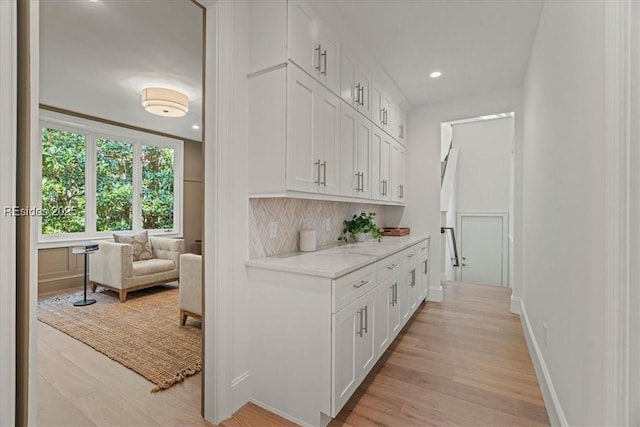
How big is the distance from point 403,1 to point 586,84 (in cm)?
149

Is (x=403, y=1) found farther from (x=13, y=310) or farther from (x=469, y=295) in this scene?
(x=469, y=295)

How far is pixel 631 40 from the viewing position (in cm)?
88

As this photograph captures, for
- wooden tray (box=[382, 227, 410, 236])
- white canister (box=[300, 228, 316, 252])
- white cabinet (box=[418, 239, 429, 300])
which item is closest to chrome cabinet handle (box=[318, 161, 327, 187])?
white canister (box=[300, 228, 316, 252])

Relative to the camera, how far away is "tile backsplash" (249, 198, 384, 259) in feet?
6.80

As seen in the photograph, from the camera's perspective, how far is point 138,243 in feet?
15.8

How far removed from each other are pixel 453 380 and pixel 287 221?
174 centimetres

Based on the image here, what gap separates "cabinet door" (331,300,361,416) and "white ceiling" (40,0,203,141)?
2549 mm

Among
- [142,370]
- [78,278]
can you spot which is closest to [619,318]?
[142,370]

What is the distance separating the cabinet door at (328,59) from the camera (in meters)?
2.17

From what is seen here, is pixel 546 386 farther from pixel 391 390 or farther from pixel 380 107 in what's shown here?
pixel 380 107

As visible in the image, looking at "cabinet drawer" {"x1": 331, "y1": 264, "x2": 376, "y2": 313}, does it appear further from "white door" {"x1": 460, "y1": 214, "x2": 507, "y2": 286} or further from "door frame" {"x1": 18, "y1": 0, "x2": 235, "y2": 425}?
"white door" {"x1": 460, "y1": 214, "x2": 507, "y2": 286}

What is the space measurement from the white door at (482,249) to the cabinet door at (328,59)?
5.74m

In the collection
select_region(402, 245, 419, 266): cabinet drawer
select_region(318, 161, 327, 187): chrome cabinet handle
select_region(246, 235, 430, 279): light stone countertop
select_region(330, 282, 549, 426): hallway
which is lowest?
select_region(330, 282, 549, 426): hallway

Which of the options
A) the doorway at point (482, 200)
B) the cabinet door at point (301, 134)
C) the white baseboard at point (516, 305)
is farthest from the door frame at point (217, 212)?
the doorway at point (482, 200)
